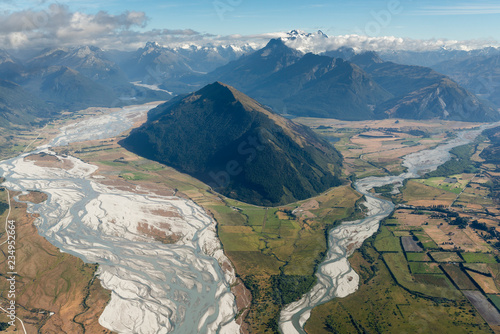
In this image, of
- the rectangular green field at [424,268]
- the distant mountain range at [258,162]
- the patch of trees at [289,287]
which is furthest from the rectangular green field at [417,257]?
the distant mountain range at [258,162]

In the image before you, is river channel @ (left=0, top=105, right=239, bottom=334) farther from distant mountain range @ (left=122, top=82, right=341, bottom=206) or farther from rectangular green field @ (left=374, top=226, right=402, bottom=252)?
rectangular green field @ (left=374, top=226, right=402, bottom=252)

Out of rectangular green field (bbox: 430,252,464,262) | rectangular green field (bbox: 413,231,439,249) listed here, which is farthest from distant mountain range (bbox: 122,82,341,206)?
rectangular green field (bbox: 430,252,464,262)

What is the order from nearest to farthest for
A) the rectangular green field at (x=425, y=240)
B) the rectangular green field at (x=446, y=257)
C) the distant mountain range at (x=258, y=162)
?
the rectangular green field at (x=446, y=257) < the rectangular green field at (x=425, y=240) < the distant mountain range at (x=258, y=162)

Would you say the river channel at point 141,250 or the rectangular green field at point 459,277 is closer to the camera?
the river channel at point 141,250

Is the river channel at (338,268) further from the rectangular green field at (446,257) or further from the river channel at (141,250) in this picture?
the rectangular green field at (446,257)

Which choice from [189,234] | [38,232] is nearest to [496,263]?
[189,234]

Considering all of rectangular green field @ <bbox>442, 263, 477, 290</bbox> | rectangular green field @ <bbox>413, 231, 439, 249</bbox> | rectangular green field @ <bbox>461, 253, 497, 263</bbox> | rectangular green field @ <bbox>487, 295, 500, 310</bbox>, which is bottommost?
rectangular green field @ <bbox>413, 231, 439, 249</bbox>

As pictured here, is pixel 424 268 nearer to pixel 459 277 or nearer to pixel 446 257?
pixel 459 277

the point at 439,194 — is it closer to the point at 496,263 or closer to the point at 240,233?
the point at 496,263

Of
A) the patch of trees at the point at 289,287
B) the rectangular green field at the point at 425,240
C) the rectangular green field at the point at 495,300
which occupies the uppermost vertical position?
the rectangular green field at the point at 495,300

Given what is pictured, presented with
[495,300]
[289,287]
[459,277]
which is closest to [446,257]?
[459,277]

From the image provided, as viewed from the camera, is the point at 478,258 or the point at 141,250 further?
the point at 141,250
